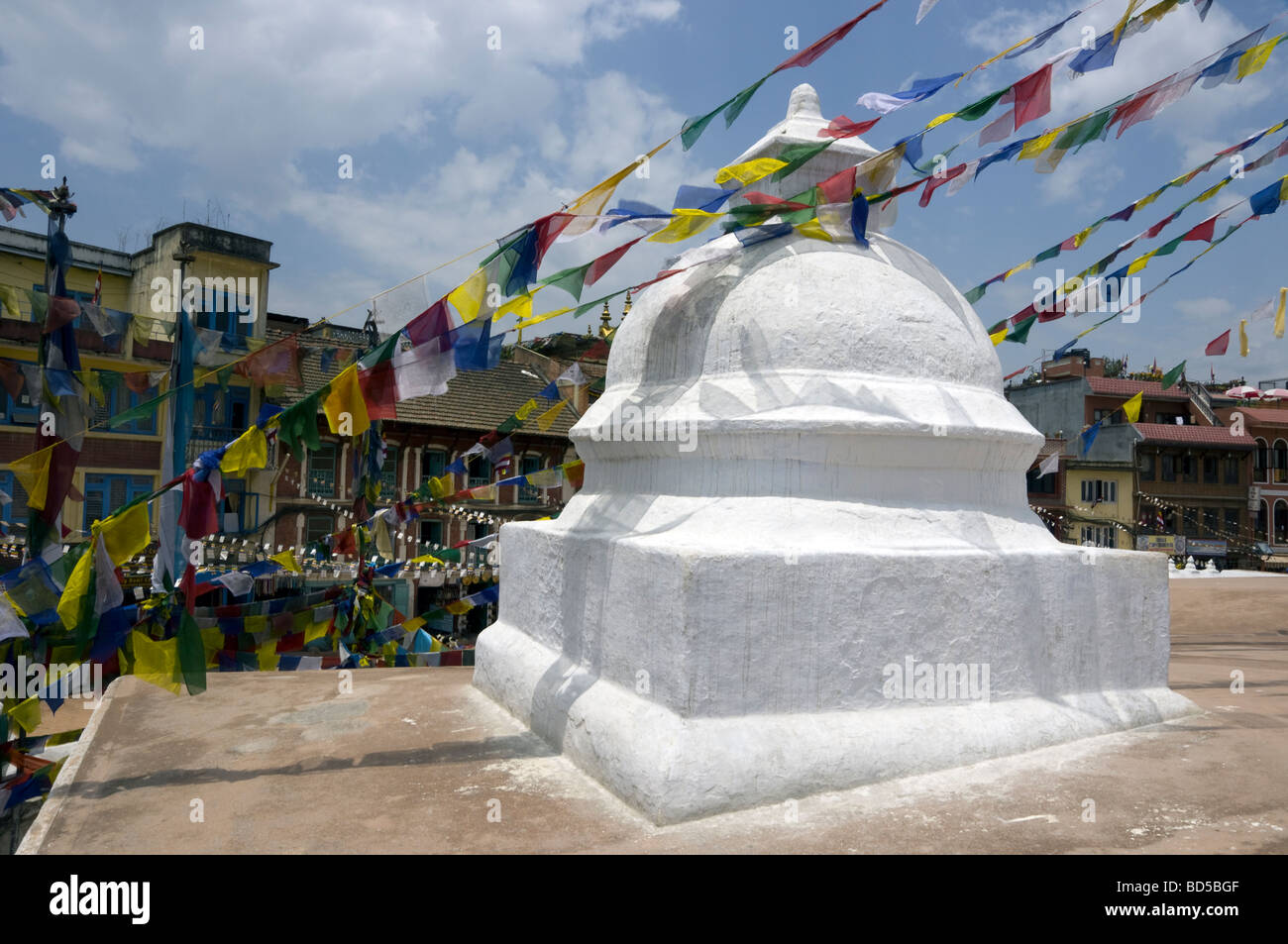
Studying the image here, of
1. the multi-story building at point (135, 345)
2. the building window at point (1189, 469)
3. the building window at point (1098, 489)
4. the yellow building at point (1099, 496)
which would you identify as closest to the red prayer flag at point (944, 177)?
the multi-story building at point (135, 345)

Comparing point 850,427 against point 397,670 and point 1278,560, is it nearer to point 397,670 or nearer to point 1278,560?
point 397,670

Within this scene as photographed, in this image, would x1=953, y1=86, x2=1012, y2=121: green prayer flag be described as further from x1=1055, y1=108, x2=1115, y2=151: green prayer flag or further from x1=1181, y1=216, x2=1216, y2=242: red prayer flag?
x1=1181, y1=216, x2=1216, y2=242: red prayer flag

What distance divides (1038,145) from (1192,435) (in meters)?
32.3

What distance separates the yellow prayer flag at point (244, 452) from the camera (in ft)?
18.1

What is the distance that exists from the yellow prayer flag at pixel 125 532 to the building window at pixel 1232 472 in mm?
38809

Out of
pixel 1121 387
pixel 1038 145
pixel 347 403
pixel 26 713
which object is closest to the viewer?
pixel 26 713

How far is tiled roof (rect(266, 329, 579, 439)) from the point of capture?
21.5m

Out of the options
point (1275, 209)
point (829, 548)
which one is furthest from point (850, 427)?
point (1275, 209)

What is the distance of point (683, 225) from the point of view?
5.88 meters

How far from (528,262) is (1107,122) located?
4651 millimetres

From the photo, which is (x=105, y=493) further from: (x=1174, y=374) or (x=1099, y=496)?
(x=1099, y=496)

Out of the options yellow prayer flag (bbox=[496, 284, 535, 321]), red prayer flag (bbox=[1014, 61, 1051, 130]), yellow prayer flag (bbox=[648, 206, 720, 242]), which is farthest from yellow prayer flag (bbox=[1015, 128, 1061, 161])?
yellow prayer flag (bbox=[496, 284, 535, 321])

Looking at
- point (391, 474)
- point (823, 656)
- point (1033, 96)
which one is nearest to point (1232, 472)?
point (391, 474)

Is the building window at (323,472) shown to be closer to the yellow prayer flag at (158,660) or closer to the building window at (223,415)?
the building window at (223,415)
